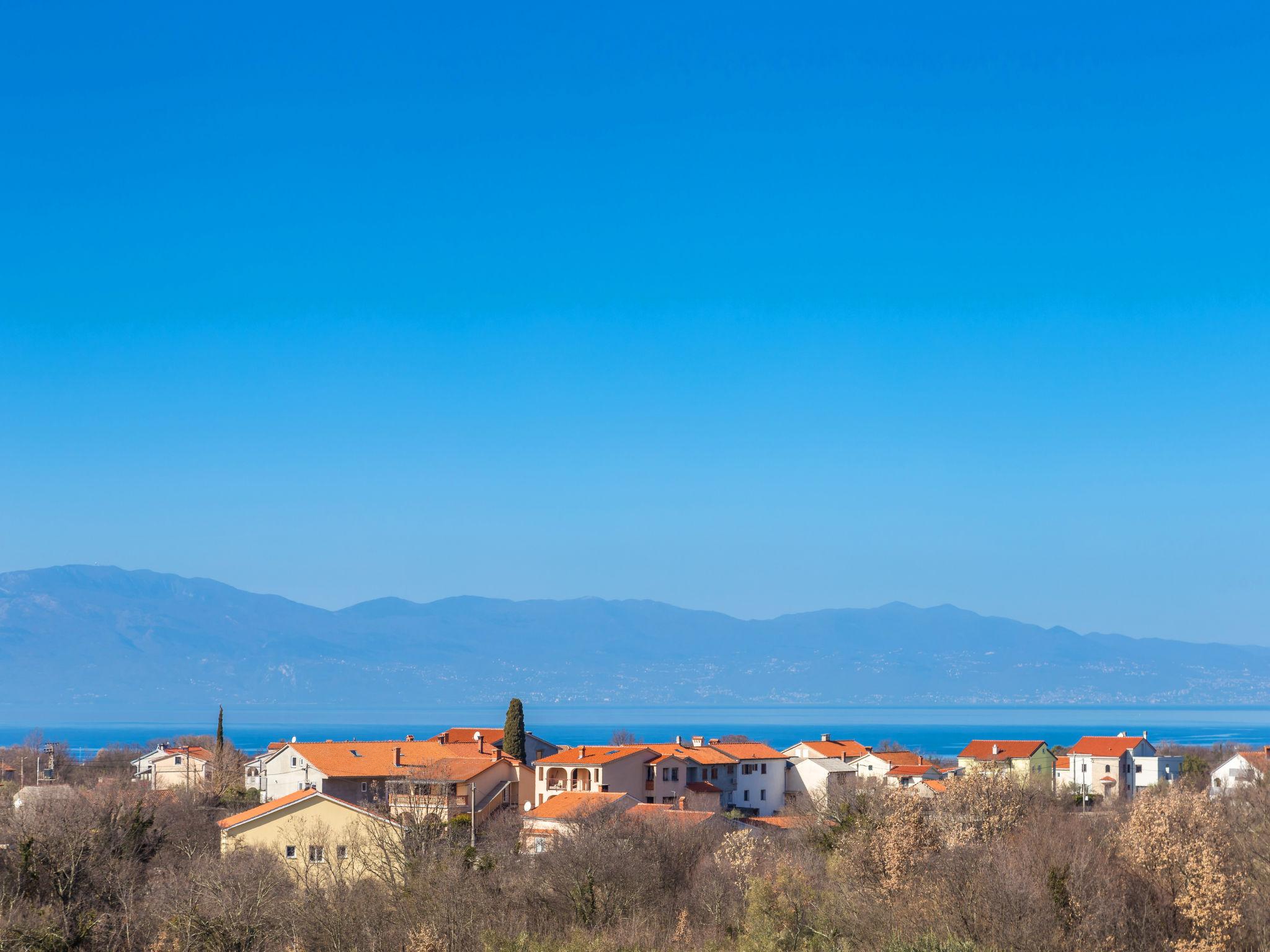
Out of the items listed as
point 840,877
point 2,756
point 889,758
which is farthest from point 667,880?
point 2,756

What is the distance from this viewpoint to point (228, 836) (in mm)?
47406

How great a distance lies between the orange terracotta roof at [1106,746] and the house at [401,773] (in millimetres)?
37457

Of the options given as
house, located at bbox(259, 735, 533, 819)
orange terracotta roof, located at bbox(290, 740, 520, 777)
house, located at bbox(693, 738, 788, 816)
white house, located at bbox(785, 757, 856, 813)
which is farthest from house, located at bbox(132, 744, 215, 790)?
white house, located at bbox(785, 757, 856, 813)

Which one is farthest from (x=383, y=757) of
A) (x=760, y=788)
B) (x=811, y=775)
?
(x=811, y=775)

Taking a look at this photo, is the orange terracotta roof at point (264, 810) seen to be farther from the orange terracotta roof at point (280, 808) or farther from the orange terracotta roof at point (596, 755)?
the orange terracotta roof at point (596, 755)

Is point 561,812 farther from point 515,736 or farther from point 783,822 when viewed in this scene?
point 515,736

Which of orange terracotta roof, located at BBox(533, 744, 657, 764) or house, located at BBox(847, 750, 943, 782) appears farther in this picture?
house, located at BBox(847, 750, 943, 782)

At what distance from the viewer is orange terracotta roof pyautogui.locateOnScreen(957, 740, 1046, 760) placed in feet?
303

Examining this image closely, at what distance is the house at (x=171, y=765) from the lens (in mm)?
92500

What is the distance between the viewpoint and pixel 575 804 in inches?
2304

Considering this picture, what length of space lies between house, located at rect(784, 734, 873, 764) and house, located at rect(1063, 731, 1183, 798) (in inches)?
507

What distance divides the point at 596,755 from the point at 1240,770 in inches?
1535

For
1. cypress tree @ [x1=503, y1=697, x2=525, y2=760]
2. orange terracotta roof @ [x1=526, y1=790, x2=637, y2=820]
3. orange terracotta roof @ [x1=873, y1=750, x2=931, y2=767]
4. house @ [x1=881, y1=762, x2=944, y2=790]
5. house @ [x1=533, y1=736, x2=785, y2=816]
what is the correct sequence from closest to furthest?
1. orange terracotta roof @ [x1=526, y1=790, x2=637, y2=820]
2. house @ [x1=533, y1=736, x2=785, y2=816]
3. cypress tree @ [x1=503, y1=697, x2=525, y2=760]
4. house @ [x1=881, y1=762, x2=944, y2=790]
5. orange terracotta roof @ [x1=873, y1=750, x2=931, y2=767]

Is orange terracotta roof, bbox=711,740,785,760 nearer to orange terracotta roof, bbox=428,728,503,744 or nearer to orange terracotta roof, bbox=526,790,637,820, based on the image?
orange terracotta roof, bbox=428,728,503,744
